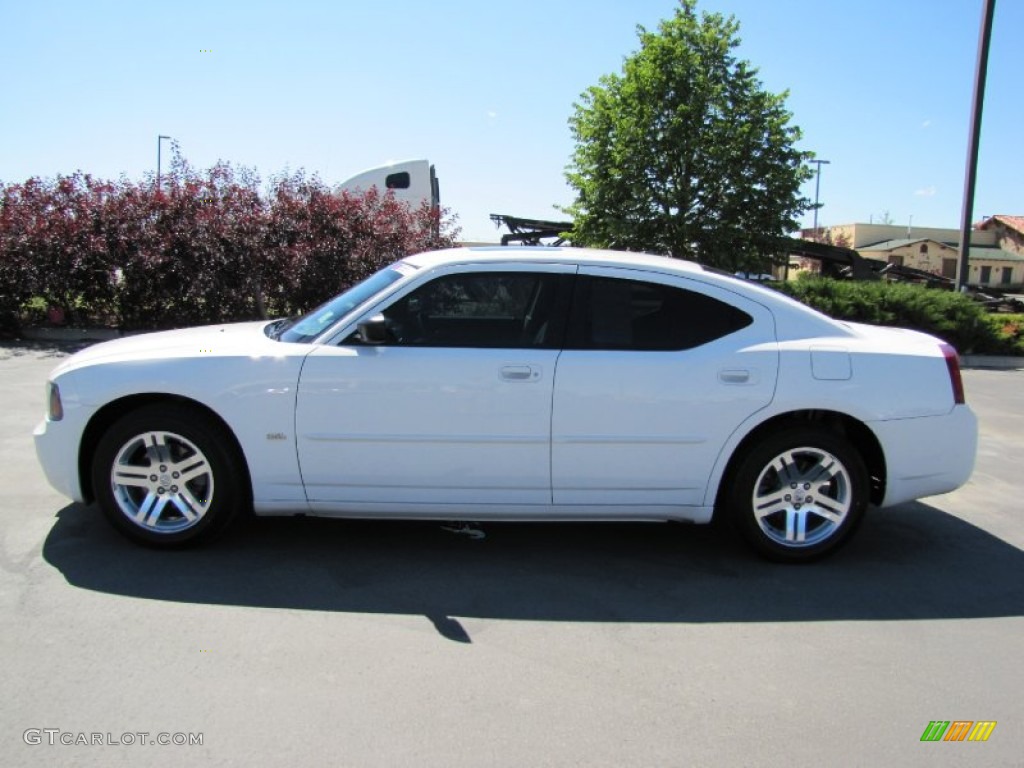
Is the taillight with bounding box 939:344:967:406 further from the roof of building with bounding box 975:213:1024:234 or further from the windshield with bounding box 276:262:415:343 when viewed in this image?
the roof of building with bounding box 975:213:1024:234

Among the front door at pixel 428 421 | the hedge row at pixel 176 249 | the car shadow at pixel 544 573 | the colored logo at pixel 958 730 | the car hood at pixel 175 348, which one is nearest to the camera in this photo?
the colored logo at pixel 958 730

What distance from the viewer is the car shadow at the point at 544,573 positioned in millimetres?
3750

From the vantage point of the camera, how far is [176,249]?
12.4 metres

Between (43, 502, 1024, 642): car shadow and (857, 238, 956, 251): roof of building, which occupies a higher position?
(857, 238, 956, 251): roof of building

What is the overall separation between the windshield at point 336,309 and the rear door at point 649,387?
1.06m

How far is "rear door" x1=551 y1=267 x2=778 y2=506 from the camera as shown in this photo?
159 inches

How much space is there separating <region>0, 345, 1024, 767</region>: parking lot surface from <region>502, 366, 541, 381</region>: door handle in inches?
40.1

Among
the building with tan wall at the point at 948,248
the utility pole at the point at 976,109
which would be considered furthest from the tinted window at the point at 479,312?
the building with tan wall at the point at 948,248

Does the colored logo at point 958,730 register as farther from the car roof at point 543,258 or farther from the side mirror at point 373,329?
the side mirror at point 373,329

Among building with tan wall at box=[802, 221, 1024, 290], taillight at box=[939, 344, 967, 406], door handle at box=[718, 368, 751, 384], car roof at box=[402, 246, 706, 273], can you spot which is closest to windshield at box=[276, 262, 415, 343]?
car roof at box=[402, 246, 706, 273]

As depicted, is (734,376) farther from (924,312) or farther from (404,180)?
(404,180)

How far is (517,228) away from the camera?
20.2 metres

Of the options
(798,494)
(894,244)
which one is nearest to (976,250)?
(894,244)

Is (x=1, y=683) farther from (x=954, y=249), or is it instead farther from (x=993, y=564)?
(x=954, y=249)
